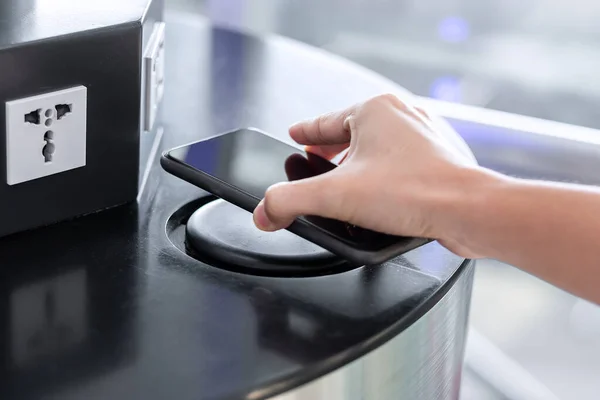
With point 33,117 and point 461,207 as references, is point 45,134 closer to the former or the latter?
point 33,117

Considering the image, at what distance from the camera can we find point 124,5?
25.9 inches

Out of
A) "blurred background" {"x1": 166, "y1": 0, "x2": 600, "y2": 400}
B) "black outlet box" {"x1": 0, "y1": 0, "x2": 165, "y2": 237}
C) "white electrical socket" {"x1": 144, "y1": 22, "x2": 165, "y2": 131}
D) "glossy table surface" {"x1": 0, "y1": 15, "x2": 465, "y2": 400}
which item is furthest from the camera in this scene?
"blurred background" {"x1": 166, "y1": 0, "x2": 600, "y2": 400}

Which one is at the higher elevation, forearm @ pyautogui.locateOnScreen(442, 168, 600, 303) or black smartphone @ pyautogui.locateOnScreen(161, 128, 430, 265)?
forearm @ pyautogui.locateOnScreen(442, 168, 600, 303)

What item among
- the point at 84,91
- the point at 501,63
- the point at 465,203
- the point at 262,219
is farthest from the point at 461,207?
the point at 501,63

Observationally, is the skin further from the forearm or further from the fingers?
the fingers

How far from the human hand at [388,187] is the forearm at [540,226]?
0.6 inches

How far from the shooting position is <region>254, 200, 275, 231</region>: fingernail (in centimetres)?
55

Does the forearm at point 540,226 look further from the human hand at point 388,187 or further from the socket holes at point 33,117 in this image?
the socket holes at point 33,117

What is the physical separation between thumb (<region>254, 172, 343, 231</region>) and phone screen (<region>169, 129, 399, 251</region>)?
21 millimetres

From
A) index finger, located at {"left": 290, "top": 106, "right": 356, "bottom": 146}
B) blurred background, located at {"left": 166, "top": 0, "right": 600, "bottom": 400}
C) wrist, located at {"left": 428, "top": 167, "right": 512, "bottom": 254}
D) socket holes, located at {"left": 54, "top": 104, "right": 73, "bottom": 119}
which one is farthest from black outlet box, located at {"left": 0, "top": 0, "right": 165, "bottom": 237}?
blurred background, located at {"left": 166, "top": 0, "right": 600, "bottom": 400}

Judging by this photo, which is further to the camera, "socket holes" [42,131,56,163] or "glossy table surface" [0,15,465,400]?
"socket holes" [42,131,56,163]

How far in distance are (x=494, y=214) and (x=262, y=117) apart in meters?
0.36

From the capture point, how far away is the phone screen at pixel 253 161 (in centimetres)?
60

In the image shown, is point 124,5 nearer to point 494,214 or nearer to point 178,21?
Answer: point 494,214
